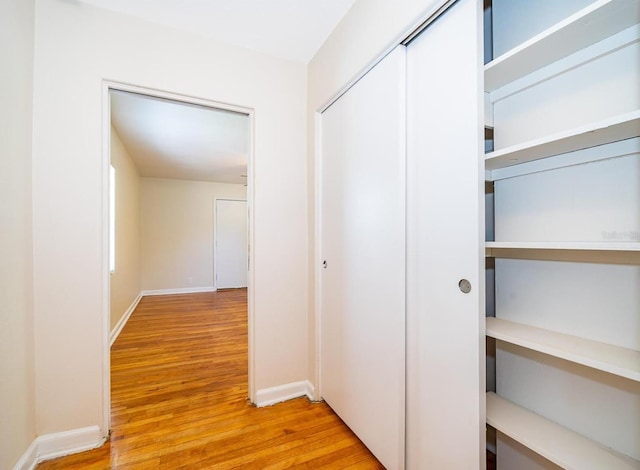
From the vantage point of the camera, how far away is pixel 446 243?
3.63ft

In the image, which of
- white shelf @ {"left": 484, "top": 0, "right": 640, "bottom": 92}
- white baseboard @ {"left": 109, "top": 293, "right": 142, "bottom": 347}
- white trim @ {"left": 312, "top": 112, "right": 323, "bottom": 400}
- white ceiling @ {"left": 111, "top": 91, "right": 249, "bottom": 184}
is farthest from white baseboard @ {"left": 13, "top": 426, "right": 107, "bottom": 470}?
white shelf @ {"left": 484, "top": 0, "right": 640, "bottom": 92}

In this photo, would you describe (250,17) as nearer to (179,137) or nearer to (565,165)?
(565,165)

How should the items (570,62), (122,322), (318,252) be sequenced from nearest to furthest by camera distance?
1. (570,62)
2. (318,252)
3. (122,322)

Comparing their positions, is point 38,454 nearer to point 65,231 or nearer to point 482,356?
point 65,231

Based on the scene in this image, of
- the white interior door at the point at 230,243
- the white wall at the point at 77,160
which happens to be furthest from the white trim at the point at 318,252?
the white interior door at the point at 230,243

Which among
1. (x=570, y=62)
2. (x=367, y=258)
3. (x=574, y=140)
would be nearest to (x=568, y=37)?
(x=570, y=62)

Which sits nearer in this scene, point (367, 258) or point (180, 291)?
point (367, 258)

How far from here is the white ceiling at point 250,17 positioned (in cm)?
160

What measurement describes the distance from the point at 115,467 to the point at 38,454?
439 mm

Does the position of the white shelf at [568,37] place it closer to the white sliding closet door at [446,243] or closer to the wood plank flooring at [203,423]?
the white sliding closet door at [446,243]

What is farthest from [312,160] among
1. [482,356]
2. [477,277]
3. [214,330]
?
[214,330]

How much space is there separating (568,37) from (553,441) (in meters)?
1.24

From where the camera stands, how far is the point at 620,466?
77cm

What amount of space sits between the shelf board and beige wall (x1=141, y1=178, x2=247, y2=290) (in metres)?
6.37
